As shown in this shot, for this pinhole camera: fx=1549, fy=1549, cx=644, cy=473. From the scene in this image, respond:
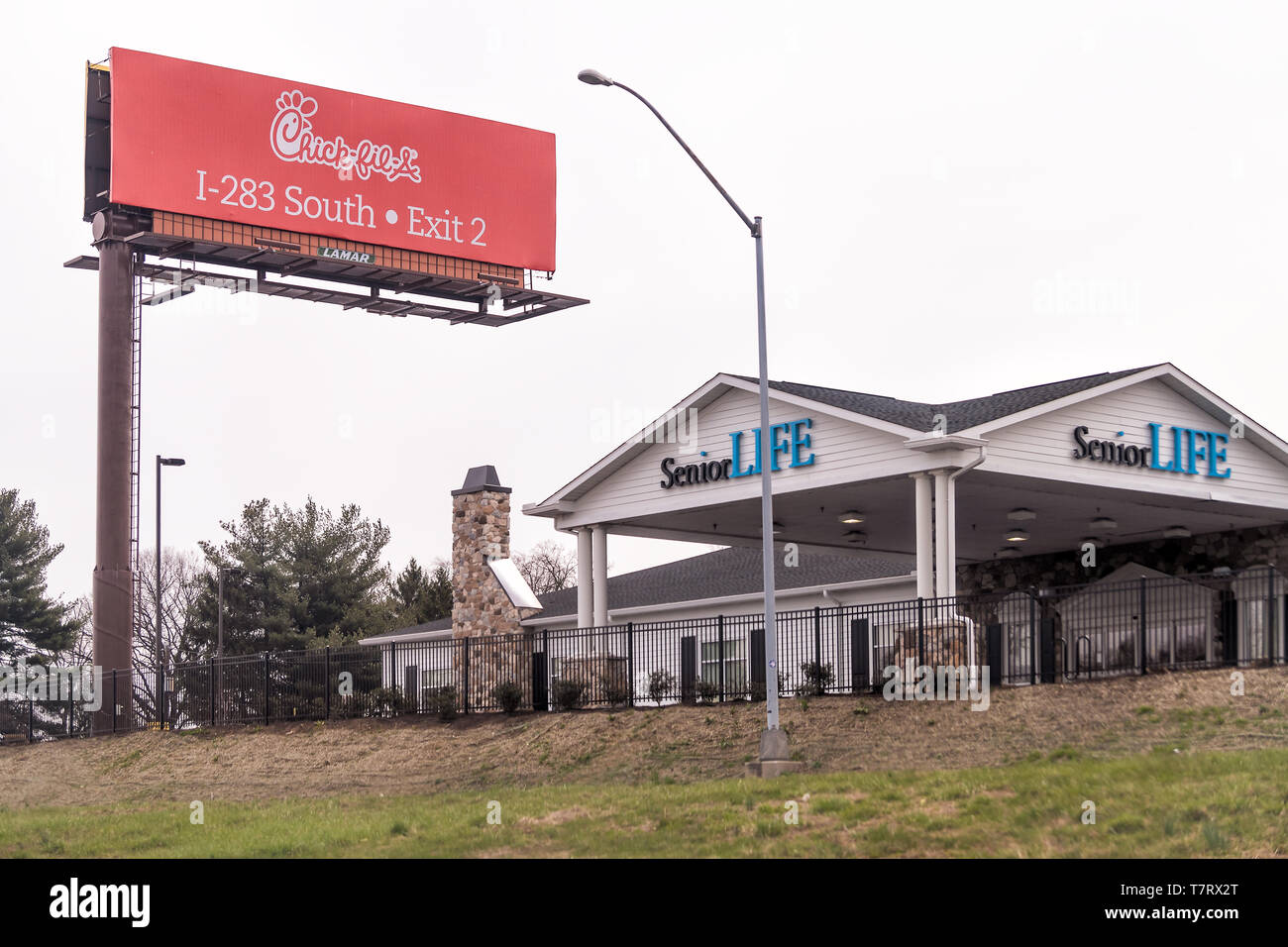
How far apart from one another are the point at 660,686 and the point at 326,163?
2508cm

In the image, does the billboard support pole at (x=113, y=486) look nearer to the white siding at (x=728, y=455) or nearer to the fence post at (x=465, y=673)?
the fence post at (x=465, y=673)

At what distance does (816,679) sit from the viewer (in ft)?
82.9

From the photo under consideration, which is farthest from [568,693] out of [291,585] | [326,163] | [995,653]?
[291,585]

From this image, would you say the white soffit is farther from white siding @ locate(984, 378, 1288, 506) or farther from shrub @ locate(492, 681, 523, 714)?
white siding @ locate(984, 378, 1288, 506)

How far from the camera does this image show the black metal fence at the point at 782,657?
24406mm

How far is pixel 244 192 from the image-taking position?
4434cm

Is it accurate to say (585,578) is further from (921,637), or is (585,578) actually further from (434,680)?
(921,637)

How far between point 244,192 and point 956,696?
1141 inches

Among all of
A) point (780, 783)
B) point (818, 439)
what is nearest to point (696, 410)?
point (818, 439)

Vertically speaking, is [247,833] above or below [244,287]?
below

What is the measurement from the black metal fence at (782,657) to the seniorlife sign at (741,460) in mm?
2671

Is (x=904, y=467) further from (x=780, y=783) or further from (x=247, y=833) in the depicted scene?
(x=247, y=833)

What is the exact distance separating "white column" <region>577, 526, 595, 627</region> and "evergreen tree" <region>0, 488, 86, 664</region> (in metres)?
41.3

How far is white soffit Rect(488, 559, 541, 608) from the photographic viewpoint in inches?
1437
